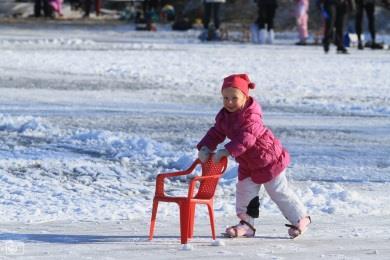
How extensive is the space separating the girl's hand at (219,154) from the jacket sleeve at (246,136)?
0.03 m

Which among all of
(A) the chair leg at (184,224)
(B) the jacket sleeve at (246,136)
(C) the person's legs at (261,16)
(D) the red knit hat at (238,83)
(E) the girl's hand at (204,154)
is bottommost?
(C) the person's legs at (261,16)

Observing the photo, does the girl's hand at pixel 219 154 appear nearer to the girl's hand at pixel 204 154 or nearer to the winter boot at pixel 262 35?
the girl's hand at pixel 204 154

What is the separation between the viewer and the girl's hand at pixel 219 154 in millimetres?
6934

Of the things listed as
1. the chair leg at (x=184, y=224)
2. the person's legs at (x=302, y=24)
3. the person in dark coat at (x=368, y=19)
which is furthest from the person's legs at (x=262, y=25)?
the chair leg at (x=184, y=224)

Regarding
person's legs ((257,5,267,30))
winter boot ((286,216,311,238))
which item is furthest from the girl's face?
person's legs ((257,5,267,30))

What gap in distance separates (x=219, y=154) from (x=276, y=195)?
0.50 meters

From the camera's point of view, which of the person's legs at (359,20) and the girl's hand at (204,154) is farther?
the person's legs at (359,20)

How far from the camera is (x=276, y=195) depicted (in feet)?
23.8

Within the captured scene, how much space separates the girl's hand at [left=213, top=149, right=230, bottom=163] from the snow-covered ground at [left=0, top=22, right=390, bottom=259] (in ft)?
1.50

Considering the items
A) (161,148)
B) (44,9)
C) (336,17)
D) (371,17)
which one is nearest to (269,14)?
(371,17)

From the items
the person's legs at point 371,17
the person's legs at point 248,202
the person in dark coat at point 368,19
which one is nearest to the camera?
the person's legs at point 248,202

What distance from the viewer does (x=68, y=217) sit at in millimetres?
7820

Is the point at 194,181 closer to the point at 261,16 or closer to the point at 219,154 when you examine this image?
the point at 219,154

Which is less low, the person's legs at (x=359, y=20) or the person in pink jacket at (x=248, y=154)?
the person in pink jacket at (x=248, y=154)
